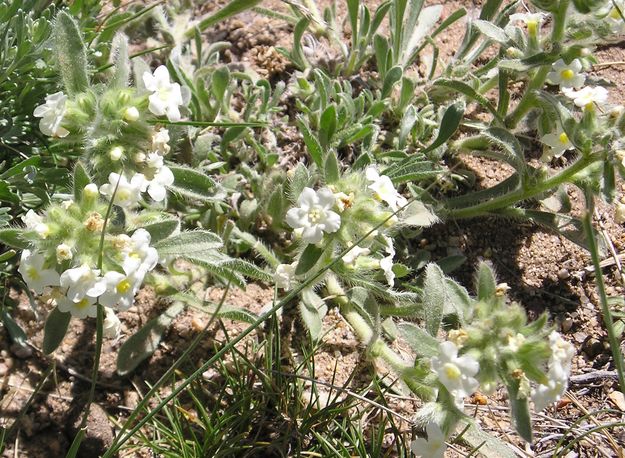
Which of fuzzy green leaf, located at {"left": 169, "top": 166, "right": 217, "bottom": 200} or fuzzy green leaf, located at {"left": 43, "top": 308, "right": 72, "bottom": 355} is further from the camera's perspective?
fuzzy green leaf, located at {"left": 169, "top": 166, "right": 217, "bottom": 200}

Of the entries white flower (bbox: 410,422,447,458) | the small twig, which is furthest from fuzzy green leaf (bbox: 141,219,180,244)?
the small twig

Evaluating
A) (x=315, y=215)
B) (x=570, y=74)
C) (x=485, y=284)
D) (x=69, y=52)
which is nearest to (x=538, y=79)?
(x=570, y=74)

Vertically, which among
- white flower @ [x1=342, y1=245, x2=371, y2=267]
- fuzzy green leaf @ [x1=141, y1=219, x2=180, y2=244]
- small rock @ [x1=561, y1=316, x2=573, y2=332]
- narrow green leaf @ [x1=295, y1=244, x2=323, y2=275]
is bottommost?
small rock @ [x1=561, y1=316, x2=573, y2=332]

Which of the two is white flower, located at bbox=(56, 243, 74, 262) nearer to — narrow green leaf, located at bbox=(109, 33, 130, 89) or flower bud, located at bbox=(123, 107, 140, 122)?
flower bud, located at bbox=(123, 107, 140, 122)

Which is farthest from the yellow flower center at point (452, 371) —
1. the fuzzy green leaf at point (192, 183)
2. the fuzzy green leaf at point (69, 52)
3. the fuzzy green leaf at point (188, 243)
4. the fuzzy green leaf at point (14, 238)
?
the fuzzy green leaf at point (69, 52)

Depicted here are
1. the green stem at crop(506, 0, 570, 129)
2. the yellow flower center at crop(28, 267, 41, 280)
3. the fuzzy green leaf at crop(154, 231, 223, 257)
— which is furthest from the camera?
the green stem at crop(506, 0, 570, 129)

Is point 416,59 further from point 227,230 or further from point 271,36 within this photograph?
point 227,230
